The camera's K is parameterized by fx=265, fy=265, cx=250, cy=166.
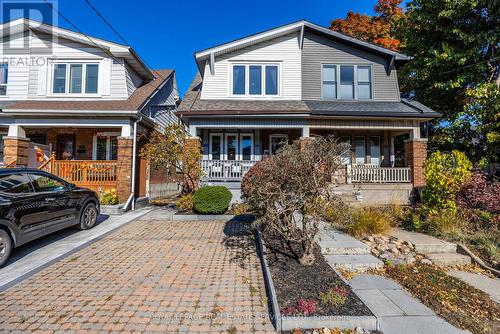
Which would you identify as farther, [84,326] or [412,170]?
[412,170]

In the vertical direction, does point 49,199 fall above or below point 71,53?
below

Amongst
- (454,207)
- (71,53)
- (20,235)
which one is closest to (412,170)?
(454,207)

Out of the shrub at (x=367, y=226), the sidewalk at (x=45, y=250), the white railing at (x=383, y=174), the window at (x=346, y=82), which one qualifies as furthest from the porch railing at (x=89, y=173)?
the window at (x=346, y=82)

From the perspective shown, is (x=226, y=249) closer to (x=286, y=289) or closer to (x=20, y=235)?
(x=286, y=289)

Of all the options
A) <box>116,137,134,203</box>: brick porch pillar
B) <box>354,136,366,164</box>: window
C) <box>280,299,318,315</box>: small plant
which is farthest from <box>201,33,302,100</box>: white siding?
<box>280,299,318,315</box>: small plant

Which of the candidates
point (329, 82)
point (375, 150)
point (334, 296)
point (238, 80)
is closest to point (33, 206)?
point (334, 296)

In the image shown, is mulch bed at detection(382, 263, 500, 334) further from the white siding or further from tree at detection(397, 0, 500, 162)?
tree at detection(397, 0, 500, 162)

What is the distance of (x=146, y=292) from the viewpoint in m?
4.10

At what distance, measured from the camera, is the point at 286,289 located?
3971mm

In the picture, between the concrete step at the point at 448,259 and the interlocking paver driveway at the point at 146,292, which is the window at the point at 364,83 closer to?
the concrete step at the point at 448,259

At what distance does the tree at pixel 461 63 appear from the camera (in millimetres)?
11953

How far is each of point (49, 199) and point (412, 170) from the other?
13242 millimetres

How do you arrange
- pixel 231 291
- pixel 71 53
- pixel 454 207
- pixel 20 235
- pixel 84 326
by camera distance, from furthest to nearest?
pixel 71 53 → pixel 454 207 → pixel 20 235 → pixel 231 291 → pixel 84 326

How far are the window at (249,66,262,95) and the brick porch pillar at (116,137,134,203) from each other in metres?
6.33
